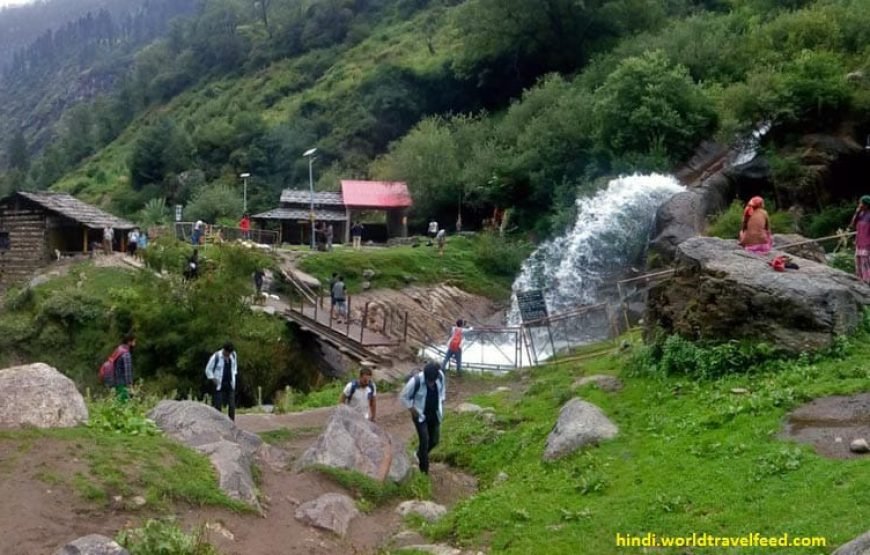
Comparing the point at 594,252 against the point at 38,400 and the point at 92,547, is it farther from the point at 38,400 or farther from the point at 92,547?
the point at 92,547

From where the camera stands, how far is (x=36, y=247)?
1708 inches

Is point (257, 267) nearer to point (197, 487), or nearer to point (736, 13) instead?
point (197, 487)

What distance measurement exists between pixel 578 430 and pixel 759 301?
389cm

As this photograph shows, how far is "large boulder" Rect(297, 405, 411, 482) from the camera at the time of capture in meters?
13.2

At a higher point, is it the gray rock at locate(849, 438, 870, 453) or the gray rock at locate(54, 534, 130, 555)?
the gray rock at locate(849, 438, 870, 453)

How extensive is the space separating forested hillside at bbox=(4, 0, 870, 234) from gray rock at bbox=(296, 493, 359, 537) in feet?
80.6

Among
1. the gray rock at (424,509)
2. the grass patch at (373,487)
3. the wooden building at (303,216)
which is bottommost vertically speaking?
the gray rock at (424,509)

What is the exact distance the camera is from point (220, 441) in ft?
41.5

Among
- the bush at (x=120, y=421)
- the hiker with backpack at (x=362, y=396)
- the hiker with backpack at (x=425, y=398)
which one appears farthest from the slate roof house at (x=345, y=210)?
the hiker with backpack at (x=425, y=398)

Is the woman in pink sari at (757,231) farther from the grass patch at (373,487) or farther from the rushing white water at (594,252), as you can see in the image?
the rushing white water at (594,252)

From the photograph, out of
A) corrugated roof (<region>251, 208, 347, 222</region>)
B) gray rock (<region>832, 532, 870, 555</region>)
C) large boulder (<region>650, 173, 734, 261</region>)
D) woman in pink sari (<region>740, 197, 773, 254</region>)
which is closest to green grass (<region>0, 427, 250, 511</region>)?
gray rock (<region>832, 532, 870, 555</region>)

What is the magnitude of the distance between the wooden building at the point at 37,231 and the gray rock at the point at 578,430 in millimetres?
35795

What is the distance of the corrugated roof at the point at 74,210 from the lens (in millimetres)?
43312

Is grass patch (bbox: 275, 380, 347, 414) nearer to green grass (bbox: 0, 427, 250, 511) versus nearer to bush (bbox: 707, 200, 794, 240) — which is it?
green grass (bbox: 0, 427, 250, 511)
